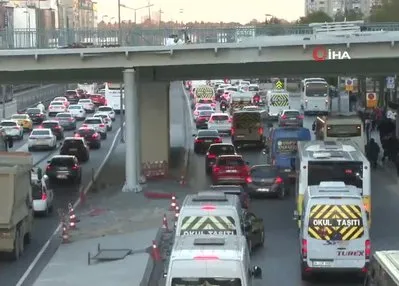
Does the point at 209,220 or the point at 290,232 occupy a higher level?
the point at 209,220

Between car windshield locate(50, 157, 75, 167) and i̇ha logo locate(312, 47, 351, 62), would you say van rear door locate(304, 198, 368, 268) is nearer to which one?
i̇ha logo locate(312, 47, 351, 62)

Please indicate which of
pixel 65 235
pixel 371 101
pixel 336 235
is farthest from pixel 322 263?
pixel 371 101

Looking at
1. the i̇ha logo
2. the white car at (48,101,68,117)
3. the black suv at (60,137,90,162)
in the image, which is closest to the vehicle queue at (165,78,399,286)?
the i̇ha logo

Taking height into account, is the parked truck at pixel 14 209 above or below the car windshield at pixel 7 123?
above

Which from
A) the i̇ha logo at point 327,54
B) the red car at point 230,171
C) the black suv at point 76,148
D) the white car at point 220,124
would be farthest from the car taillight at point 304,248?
the white car at point 220,124

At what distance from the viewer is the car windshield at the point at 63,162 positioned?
132 feet

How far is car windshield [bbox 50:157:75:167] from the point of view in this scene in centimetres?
4016

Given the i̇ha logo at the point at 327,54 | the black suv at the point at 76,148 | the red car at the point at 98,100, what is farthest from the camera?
the red car at the point at 98,100

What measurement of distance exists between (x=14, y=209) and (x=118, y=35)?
15.8 meters

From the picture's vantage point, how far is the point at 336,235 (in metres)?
20.0

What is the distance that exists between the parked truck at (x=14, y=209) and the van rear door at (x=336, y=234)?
302 inches

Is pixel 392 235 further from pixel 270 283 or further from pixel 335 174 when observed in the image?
pixel 270 283

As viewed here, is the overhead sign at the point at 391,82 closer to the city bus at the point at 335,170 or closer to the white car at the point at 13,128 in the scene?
the white car at the point at 13,128

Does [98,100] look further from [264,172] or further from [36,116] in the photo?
[264,172]
